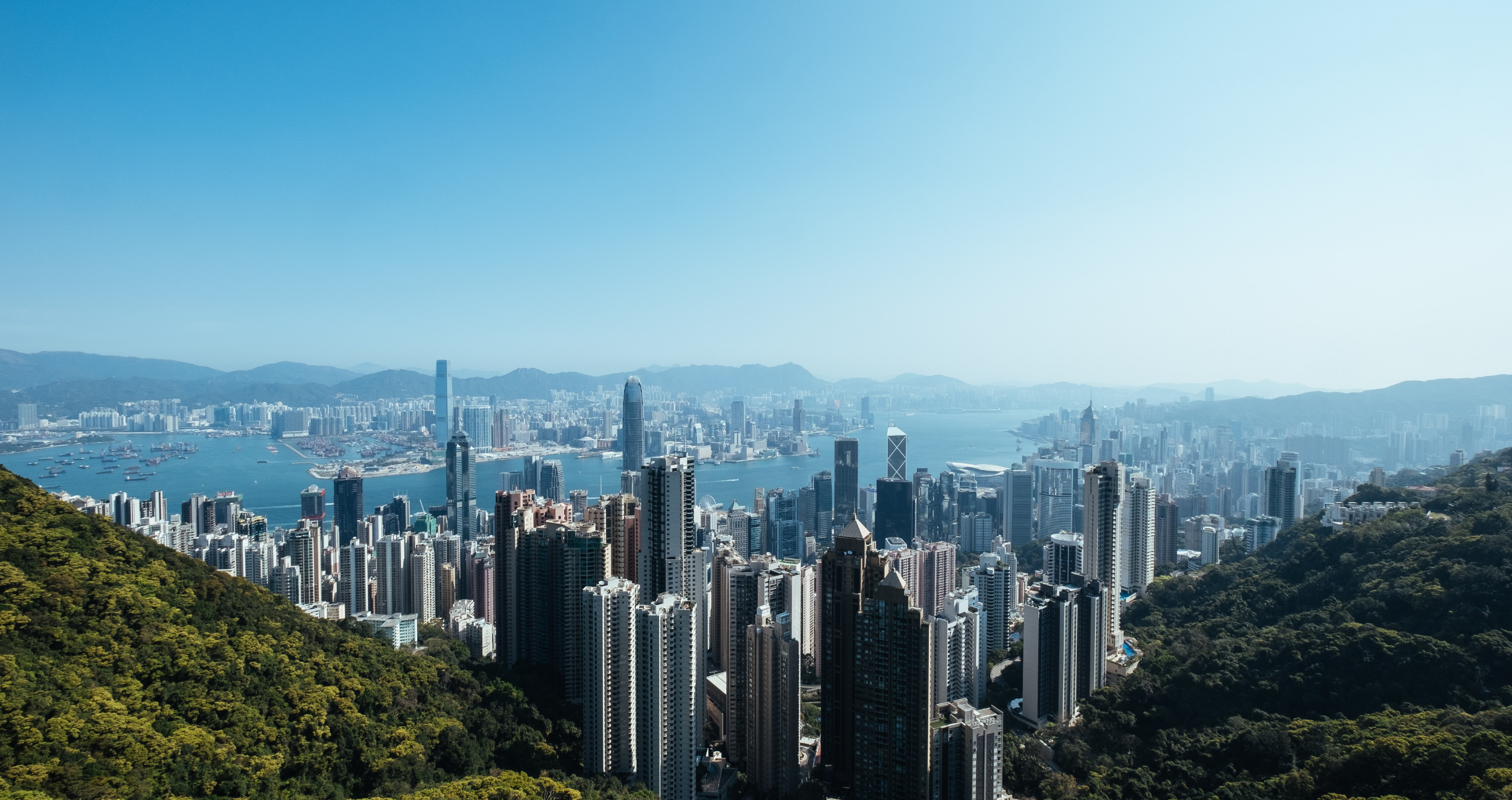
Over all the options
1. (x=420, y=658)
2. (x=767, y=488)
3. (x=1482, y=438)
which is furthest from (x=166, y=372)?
(x=1482, y=438)

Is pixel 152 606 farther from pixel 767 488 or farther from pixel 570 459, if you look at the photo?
pixel 570 459

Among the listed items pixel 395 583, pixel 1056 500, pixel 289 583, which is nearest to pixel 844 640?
pixel 395 583

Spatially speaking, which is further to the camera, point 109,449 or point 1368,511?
point 109,449

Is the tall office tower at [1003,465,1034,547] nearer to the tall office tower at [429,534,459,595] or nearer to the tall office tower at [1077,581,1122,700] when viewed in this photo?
the tall office tower at [1077,581,1122,700]

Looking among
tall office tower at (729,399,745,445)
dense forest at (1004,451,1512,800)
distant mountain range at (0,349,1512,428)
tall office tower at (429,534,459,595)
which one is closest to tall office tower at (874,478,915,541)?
dense forest at (1004,451,1512,800)

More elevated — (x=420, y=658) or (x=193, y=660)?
(x=193, y=660)

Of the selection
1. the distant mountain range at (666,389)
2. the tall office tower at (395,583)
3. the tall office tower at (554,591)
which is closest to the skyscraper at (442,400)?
the distant mountain range at (666,389)
